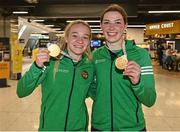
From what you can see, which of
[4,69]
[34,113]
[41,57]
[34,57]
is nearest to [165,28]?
[4,69]

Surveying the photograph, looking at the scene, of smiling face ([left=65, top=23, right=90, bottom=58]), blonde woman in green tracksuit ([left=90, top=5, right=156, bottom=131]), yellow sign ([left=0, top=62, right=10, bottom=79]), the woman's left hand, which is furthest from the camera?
yellow sign ([left=0, top=62, right=10, bottom=79])

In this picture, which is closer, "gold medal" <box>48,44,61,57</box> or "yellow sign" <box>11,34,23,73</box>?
"gold medal" <box>48,44,61,57</box>

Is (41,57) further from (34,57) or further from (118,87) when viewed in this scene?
(118,87)

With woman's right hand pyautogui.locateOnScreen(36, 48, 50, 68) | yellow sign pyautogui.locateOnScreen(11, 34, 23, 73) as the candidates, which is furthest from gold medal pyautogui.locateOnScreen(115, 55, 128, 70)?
yellow sign pyautogui.locateOnScreen(11, 34, 23, 73)

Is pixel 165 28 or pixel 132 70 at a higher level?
pixel 165 28

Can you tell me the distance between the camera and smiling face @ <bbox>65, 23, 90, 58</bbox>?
2.26 meters

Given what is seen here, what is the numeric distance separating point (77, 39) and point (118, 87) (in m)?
0.43

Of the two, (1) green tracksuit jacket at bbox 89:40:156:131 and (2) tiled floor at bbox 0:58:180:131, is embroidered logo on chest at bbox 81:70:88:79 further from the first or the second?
(2) tiled floor at bbox 0:58:180:131

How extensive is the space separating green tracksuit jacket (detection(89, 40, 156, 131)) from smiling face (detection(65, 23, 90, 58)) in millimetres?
192

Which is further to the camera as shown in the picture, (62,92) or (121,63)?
(62,92)

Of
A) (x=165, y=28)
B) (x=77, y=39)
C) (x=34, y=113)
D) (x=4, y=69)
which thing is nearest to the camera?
(x=77, y=39)

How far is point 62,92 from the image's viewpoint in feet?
7.03

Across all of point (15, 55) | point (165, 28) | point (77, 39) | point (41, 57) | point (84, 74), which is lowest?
point (84, 74)

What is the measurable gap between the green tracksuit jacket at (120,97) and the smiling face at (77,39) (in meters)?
0.19
